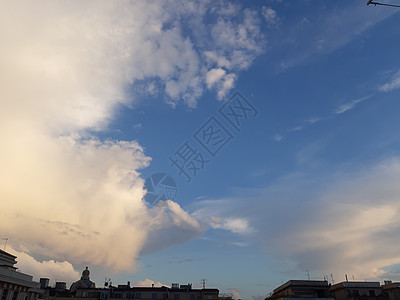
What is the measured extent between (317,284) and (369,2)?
66209 millimetres

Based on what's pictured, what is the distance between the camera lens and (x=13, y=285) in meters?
61.3

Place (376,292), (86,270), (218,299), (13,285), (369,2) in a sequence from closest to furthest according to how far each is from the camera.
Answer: (369,2) < (13,285) < (376,292) < (218,299) < (86,270)

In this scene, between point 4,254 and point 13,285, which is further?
point 4,254

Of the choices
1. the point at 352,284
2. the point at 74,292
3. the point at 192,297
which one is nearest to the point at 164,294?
the point at 192,297

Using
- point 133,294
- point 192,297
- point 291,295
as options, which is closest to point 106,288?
point 133,294

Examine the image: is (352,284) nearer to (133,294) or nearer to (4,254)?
(133,294)

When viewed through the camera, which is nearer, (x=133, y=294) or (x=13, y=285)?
(x=13, y=285)

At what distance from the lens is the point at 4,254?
243 ft

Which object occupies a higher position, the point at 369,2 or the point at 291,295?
the point at 369,2

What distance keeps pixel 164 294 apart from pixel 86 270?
3133 centimetres

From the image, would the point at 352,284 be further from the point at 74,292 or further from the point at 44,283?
the point at 44,283

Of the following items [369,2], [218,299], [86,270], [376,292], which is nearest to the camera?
[369,2]

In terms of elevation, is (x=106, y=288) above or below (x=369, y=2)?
below

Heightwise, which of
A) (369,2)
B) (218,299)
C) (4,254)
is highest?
(369,2)
